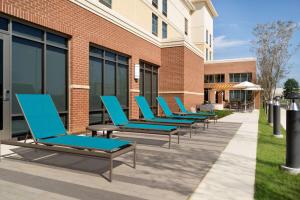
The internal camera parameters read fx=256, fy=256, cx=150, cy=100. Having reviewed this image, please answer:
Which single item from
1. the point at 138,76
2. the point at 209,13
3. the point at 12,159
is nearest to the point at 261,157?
the point at 12,159

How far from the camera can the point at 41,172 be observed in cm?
436

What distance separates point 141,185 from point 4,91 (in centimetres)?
480

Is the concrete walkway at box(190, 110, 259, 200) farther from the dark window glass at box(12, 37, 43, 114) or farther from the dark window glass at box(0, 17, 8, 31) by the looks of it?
the dark window glass at box(0, 17, 8, 31)

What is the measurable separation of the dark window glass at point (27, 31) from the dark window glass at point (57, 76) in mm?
484

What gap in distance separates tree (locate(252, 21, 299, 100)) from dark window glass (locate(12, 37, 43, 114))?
57.1 ft

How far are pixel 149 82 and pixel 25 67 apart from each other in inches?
351

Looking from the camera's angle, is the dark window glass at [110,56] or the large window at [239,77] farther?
the large window at [239,77]

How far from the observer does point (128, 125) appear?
7.22 m

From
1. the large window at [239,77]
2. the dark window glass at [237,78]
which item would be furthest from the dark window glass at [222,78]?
the dark window glass at [237,78]

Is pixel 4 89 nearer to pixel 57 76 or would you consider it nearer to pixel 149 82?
pixel 57 76

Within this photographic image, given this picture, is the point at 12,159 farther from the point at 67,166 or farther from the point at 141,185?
the point at 141,185

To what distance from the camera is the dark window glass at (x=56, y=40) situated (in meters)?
8.08

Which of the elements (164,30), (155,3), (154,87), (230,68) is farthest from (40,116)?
(230,68)

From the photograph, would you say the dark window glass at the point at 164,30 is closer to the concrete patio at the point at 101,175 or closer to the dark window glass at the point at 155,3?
the dark window glass at the point at 155,3
